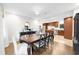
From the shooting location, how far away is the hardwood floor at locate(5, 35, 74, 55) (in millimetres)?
1507

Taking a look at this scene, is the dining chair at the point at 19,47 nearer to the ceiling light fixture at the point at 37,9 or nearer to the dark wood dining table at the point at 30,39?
the dark wood dining table at the point at 30,39

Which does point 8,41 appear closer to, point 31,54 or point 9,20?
point 9,20

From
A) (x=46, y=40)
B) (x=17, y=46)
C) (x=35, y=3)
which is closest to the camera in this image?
(x=35, y=3)

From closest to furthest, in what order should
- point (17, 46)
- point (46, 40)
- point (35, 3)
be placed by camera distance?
point (35, 3), point (17, 46), point (46, 40)

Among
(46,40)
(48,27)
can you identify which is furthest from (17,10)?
(46,40)

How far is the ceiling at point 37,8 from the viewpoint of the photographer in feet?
4.76

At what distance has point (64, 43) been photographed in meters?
1.64

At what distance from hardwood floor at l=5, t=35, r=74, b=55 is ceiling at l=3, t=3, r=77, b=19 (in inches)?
20.8

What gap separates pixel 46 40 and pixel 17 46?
23.5 inches

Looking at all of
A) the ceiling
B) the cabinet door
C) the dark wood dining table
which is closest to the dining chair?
Result: the dark wood dining table

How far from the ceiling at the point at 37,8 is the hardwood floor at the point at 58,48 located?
53cm

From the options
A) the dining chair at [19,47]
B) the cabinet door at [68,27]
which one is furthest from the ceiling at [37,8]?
the dining chair at [19,47]

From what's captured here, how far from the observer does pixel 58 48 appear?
1.58m
